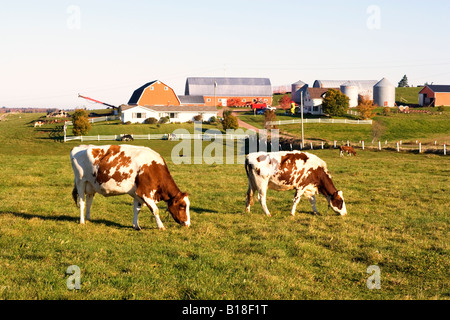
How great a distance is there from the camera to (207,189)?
68.1ft

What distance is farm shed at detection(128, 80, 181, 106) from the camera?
94.8m

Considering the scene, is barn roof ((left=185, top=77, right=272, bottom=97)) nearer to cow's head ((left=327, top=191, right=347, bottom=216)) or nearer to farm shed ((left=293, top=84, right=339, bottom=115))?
farm shed ((left=293, top=84, right=339, bottom=115))

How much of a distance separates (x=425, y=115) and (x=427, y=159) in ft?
174

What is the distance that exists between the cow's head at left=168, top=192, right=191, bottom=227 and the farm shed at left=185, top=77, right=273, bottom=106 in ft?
349

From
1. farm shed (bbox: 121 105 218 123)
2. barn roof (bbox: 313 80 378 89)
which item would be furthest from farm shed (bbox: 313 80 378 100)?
farm shed (bbox: 121 105 218 123)

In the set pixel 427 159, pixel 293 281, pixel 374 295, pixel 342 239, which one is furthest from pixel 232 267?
pixel 427 159

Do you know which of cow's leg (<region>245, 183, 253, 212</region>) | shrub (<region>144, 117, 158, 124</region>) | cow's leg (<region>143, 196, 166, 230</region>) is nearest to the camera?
cow's leg (<region>143, 196, 166, 230</region>)

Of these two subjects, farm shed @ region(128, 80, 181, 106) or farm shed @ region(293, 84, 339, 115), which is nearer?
farm shed @ region(293, 84, 339, 115)

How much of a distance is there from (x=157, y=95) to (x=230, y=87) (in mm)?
30390

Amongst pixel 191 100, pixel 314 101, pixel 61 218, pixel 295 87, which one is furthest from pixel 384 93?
pixel 61 218

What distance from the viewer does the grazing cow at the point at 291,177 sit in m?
15.1

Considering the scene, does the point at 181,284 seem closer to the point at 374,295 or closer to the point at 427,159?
the point at 374,295

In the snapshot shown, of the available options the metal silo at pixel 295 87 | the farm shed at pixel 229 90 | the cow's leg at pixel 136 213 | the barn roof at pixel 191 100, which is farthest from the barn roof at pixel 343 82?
the cow's leg at pixel 136 213

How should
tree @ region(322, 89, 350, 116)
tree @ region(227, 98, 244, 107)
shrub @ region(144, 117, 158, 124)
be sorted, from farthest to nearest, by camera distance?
tree @ region(227, 98, 244, 107) → tree @ region(322, 89, 350, 116) → shrub @ region(144, 117, 158, 124)
